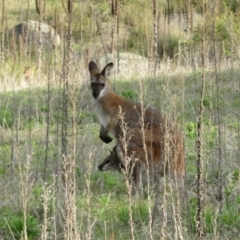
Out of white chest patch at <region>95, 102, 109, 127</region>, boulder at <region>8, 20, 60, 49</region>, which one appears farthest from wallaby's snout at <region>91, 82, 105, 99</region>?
boulder at <region>8, 20, 60, 49</region>

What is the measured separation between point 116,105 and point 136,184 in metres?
1.65

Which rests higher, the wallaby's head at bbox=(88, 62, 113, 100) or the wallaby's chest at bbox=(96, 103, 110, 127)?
the wallaby's head at bbox=(88, 62, 113, 100)

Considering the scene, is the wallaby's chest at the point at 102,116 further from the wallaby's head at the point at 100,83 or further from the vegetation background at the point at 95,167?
the vegetation background at the point at 95,167

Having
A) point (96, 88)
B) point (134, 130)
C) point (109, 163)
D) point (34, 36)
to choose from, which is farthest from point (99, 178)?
point (34, 36)

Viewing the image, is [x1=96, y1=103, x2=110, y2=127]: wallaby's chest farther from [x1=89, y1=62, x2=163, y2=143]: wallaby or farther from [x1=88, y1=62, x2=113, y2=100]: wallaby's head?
[x1=88, y1=62, x2=113, y2=100]: wallaby's head

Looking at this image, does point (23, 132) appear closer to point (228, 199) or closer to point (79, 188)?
point (79, 188)

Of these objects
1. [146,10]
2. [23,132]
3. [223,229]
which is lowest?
[223,229]

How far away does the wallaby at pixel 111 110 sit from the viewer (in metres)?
8.16

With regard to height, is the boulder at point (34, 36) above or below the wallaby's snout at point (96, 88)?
above

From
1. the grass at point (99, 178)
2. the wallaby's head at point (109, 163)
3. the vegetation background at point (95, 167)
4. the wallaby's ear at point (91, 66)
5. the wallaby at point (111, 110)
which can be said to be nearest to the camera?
the vegetation background at point (95, 167)

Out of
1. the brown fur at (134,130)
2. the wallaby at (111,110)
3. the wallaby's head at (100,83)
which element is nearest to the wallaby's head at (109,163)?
the brown fur at (134,130)

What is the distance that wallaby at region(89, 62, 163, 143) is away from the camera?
816cm

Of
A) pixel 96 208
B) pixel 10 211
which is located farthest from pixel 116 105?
pixel 10 211

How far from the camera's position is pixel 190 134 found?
984 centimetres
